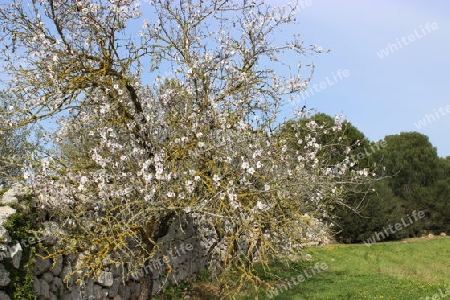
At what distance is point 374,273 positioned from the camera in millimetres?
16797

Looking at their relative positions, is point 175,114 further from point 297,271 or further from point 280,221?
point 297,271

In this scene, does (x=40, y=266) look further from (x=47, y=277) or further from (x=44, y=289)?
(x=44, y=289)

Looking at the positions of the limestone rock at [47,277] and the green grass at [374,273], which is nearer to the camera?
the limestone rock at [47,277]

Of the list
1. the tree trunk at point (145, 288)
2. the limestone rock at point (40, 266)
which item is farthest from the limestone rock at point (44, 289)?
the tree trunk at point (145, 288)

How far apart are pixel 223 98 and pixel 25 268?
5.04 metres

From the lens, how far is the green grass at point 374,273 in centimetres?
1254

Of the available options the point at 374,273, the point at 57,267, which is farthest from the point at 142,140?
the point at 374,273

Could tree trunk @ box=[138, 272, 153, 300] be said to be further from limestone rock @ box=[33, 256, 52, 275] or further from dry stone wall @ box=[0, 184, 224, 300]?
limestone rock @ box=[33, 256, 52, 275]

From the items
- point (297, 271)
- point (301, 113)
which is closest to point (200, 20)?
point (301, 113)

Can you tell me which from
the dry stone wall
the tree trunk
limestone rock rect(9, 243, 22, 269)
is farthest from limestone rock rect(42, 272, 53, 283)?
the tree trunk

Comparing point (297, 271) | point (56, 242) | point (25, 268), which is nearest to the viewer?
point (25, 268)

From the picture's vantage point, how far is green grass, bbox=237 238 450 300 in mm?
12539

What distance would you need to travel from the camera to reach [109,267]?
10.5m

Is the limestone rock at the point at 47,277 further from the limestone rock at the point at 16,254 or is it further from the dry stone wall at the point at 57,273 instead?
the limestone rock at the point at 16,254
